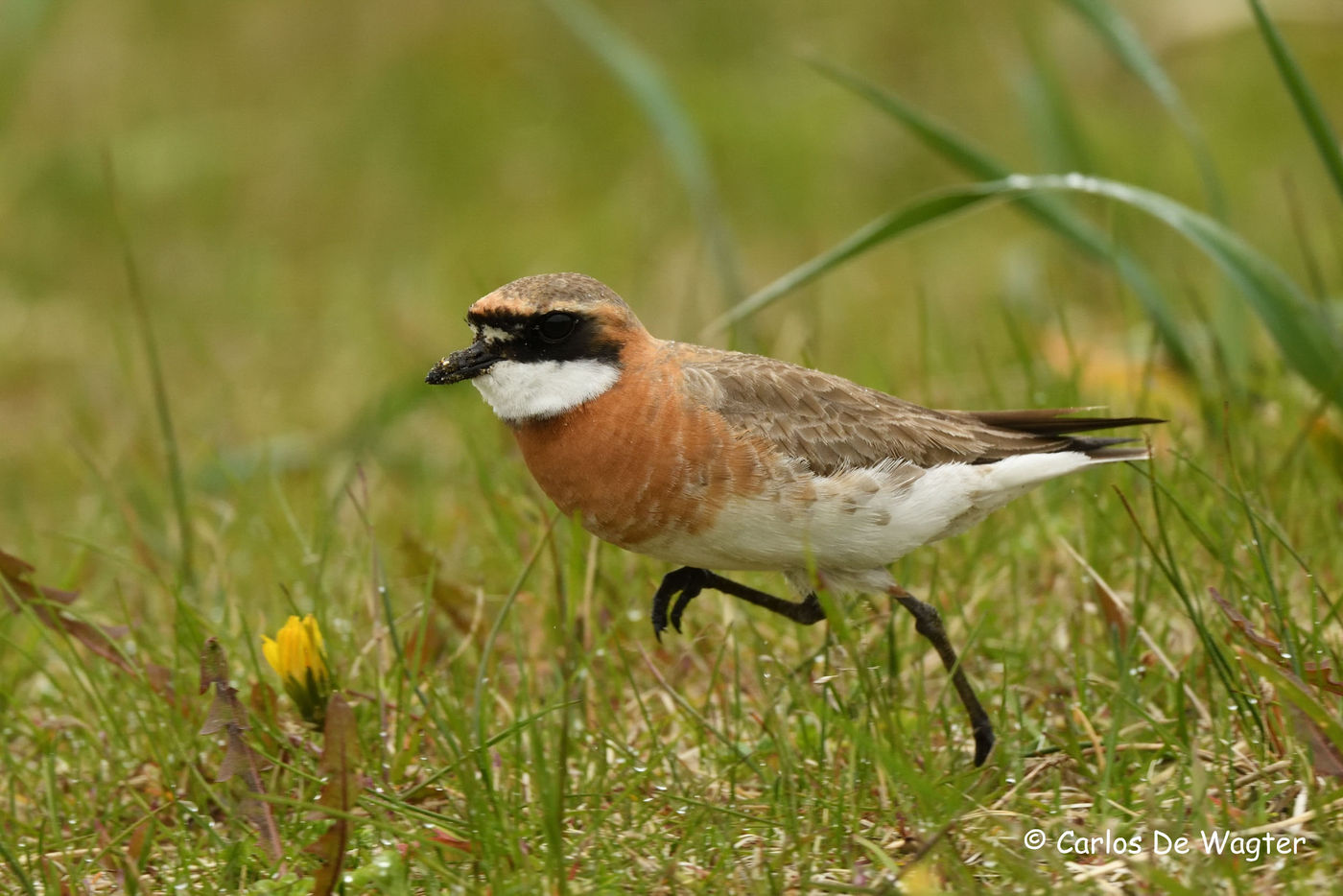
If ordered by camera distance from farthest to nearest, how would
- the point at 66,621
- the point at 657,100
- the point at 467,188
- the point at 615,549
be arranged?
1. the point at 467,188
2. the point at 657,100
3. the point at 615,549
4. the point at 66,621


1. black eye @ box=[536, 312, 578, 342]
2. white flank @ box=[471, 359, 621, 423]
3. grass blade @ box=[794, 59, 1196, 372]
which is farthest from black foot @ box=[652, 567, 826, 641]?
grass blade @ box=[794, 59, 1196, 372]

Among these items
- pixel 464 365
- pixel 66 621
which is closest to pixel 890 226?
pixel 464 365

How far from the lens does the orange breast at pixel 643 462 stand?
383cm

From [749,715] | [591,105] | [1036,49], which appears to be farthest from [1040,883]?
[591,105]

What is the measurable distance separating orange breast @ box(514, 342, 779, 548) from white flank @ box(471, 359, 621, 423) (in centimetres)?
3

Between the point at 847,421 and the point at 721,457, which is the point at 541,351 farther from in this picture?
the point at 847,421

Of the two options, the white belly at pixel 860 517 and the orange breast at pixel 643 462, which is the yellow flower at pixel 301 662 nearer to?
the orange breast at pixel 643 462

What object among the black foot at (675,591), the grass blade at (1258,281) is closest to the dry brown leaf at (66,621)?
the black foot at (675,591)

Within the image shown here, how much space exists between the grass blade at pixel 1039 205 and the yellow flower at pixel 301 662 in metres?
1.87

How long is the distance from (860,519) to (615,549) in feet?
3.88

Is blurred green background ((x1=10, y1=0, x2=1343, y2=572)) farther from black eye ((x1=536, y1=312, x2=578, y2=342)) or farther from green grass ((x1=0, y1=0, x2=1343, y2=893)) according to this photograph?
black eye ((x1=536, y1=312, x2=578, y2=342))

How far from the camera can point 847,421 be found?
4.14 meters

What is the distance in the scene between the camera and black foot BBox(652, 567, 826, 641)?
4.13m

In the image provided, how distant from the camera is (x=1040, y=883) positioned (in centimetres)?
301
